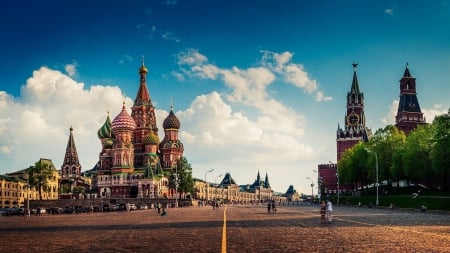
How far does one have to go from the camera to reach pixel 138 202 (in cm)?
11300

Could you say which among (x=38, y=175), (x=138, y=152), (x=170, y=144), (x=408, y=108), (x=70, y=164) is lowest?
(x=38, y=175)

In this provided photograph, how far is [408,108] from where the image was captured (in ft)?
515

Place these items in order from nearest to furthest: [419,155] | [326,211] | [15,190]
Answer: [326,211]
[419,155]
[15,190]

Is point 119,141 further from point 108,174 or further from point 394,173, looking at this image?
point 394,173

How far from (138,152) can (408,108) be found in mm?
80887

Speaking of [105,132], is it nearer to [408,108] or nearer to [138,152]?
[138,152]

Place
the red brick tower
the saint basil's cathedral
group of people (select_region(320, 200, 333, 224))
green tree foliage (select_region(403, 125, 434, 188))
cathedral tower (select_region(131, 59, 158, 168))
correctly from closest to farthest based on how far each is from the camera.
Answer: group of people (select_region(320, 200, 333, 224))
green tree foliage (select_region(403, 125, 434, 188))
the saint basil's cathedral
the red brick tower
cathedral tower (select_region(131, 59, 158, 168))

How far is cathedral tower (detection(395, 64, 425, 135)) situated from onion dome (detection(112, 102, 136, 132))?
258 ft

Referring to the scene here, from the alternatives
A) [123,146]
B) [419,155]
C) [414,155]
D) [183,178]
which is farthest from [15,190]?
[419,155]

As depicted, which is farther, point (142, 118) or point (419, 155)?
point (142, 118)

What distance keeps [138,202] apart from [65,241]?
94.0m

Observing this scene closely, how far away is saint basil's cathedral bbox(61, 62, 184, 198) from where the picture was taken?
13662cm

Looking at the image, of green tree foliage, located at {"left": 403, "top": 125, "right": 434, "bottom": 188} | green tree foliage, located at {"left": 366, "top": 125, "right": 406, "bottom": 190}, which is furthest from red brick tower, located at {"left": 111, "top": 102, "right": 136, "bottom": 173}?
green tree foliage, located at {"left": 403, "top": 125, "right": 434, "bottom": 188}

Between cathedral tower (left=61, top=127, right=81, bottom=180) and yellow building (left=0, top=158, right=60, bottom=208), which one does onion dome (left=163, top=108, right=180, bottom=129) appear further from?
cathedral tower (left=61, top=127, right=81, bottom=180)
